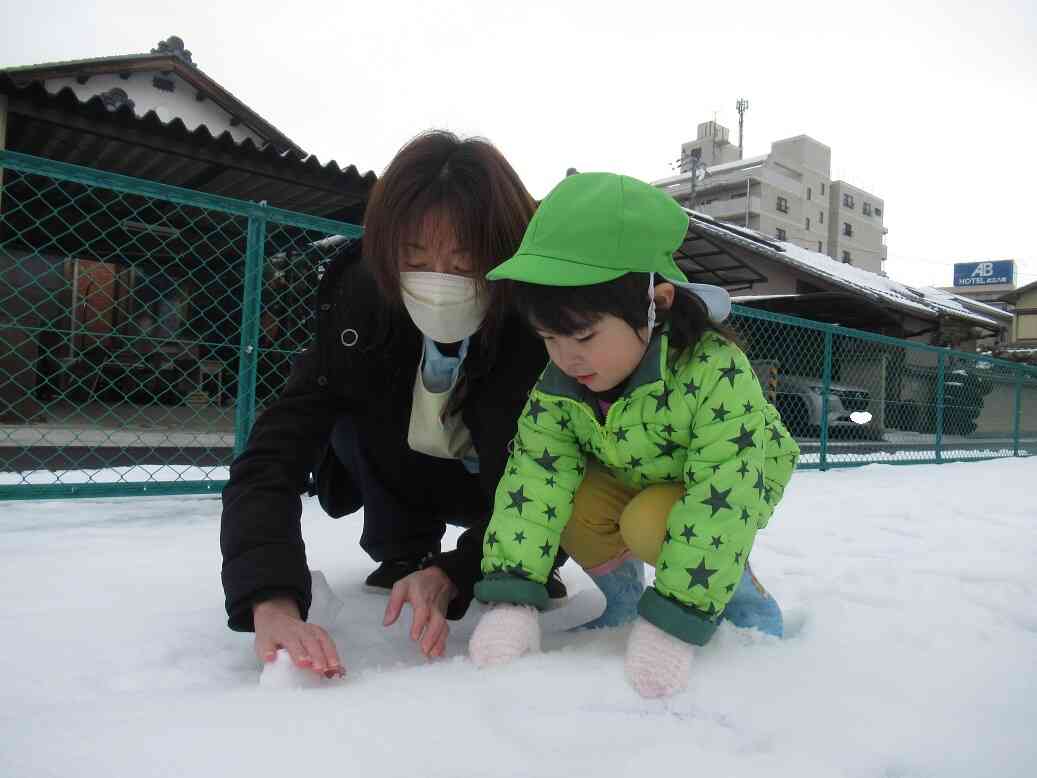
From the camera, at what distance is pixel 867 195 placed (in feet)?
133

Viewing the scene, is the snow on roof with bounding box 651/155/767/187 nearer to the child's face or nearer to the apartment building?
the apartment building

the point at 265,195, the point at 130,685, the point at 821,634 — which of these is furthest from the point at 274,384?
the point at 821,634

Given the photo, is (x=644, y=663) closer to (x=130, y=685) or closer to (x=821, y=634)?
(x=821, y=634)

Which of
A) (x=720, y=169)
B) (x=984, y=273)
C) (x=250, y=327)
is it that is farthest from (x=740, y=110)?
(x=250, y=327)

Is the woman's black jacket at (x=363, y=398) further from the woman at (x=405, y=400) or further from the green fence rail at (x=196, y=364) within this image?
the green fence rail at (x=196, y=364)

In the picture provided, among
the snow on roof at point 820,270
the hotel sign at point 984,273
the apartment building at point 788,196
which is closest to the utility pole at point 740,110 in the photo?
the apartment building at point 788,196

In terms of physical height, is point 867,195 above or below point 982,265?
above

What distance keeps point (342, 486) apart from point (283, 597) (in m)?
0.66

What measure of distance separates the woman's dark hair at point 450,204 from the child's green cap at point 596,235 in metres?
0.14

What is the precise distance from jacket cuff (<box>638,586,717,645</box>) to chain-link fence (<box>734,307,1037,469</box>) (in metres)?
4.33

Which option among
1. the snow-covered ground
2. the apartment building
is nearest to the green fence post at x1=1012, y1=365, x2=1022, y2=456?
the snow-covered ground

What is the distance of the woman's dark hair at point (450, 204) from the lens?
1.12 metres

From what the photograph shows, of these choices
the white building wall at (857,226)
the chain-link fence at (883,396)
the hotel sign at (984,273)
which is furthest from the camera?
the hotel sign at (984,273)

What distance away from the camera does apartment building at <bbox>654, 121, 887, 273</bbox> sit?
110 ft
